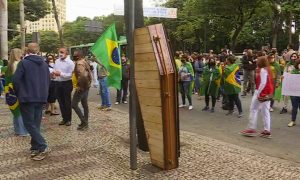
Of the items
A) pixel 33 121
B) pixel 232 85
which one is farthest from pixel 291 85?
pixel 33 121

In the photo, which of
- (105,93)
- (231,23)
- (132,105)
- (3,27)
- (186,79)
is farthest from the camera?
(231,23)

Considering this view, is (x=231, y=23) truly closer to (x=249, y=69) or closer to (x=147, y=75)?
(x=249, y=69)

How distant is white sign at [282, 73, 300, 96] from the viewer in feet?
33.0

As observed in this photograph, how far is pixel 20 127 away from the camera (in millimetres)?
8758

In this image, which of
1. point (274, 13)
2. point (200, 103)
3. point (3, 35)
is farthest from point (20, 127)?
point (274, 13)

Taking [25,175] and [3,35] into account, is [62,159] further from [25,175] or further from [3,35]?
[3,35]

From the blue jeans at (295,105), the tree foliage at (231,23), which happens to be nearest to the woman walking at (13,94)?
the blue jeans at (295,105)

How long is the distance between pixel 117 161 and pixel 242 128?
384 cm

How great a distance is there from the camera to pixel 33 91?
22.3 feet

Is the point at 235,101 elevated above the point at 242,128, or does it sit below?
above

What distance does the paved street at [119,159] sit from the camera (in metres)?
5.95

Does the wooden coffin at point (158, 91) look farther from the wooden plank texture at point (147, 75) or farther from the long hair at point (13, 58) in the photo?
the long hair at point (13, 58)

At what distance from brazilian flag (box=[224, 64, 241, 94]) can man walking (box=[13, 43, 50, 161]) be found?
17.8 feet

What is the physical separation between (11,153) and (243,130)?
15.1 ft
